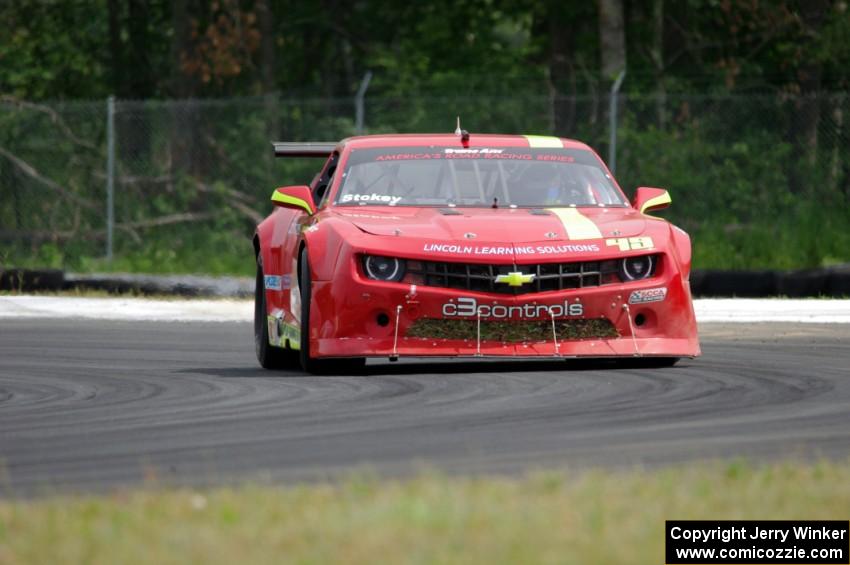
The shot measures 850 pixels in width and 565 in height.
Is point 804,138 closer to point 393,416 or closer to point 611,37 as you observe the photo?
point 611,37

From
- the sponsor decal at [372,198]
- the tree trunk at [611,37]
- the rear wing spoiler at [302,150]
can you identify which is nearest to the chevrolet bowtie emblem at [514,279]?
the sponsor decal at [372,198]

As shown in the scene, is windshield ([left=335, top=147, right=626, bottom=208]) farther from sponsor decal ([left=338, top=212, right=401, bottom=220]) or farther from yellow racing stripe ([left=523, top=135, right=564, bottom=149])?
sponsor decal ([left=338, top=212, right=401, bottom=220])

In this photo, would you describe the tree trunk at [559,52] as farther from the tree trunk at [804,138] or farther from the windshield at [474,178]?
the windshield at [474,178]

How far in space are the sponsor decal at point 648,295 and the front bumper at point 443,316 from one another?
0.07 feet

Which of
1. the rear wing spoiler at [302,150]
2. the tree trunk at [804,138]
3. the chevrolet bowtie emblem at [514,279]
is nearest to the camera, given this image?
the chevrolet bowtie emblem at [514,279]

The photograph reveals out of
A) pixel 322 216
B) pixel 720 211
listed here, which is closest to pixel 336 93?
pixel 720 211

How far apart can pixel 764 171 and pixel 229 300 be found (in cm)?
690

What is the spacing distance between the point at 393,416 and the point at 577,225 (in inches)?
102

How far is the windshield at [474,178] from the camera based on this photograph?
11680 mm

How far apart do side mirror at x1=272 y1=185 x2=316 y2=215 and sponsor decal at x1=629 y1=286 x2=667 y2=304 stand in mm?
2086

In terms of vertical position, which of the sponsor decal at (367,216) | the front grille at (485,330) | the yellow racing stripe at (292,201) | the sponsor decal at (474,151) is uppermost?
the sponsor decal at (474,151)

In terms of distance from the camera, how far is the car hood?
10531mm

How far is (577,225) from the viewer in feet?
35.4

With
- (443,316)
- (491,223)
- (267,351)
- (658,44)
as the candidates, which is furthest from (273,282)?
(658,44)
